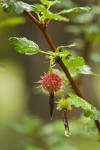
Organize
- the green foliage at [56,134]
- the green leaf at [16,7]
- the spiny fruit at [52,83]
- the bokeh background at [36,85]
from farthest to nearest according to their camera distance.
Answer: the bokeh background at [36,85]
the green foliage at [56,134]
the spiny fruit at [52,83]
the green leaf at [16,7]

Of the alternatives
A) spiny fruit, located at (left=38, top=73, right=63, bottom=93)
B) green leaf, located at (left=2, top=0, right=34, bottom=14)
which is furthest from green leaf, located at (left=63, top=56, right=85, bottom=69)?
green leaf, located at (left=2, top=0, right=34, bottom=14)

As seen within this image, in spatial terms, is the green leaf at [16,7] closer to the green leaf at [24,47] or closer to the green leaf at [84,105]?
the green leaf at [24,47]

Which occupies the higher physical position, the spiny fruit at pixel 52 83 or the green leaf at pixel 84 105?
the spiny fruit at pixel 52 83

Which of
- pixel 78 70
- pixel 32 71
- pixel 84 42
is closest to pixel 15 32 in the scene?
pixel 32 71

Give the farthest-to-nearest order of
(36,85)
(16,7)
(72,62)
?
(36,85), (72,62), (16,7)

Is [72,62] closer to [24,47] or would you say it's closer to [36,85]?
[24,47]

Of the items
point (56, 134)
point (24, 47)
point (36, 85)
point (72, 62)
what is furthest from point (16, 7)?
point (36, 85)

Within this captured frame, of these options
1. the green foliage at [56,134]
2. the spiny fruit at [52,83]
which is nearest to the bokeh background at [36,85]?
the green foliage at [56,134]
